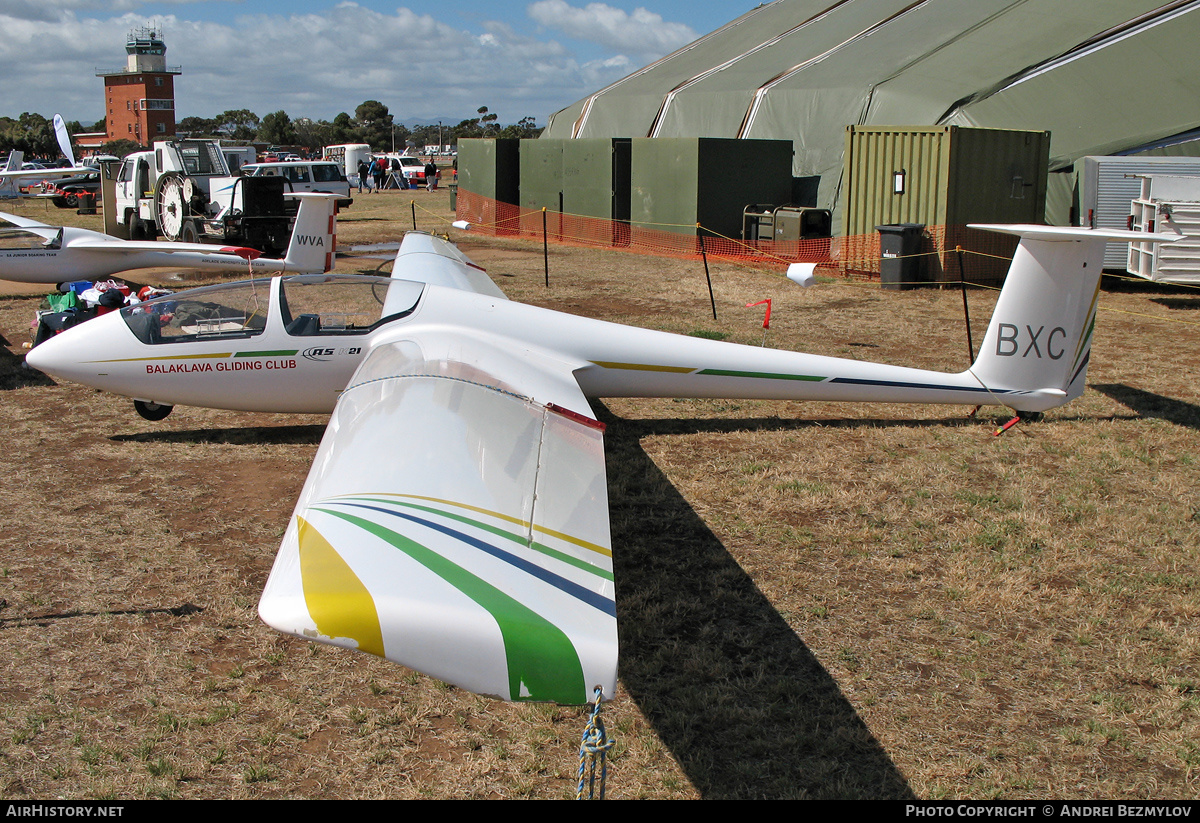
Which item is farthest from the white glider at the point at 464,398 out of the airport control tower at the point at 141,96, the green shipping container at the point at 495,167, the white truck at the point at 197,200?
the airport control tower at the point at 141,96

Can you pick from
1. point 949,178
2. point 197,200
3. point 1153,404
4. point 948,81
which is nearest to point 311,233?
point 197,200

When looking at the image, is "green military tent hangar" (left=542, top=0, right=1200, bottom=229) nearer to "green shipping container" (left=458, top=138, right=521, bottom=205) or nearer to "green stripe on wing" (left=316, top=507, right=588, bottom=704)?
"green shipping container" (left=458, top=138, right=521, bottom=205)

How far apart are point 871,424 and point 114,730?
681 centimetres

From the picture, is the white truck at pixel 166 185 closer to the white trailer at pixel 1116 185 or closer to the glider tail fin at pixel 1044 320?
the glider tail fin at pixel 1044 320

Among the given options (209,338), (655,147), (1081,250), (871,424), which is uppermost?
(655,147)

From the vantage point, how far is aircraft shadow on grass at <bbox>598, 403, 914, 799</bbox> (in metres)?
3.96

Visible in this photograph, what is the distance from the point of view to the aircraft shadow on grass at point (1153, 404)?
882 cm

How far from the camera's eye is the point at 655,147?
2247cm

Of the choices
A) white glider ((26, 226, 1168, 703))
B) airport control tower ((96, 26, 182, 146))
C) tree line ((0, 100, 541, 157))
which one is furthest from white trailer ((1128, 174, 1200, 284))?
airport control tower ((96, 26, 182, 146))

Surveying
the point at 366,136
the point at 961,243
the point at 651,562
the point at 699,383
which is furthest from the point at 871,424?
the point at 366,136

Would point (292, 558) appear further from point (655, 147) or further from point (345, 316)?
point (655, 147)

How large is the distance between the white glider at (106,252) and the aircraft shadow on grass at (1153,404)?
38.1 ft

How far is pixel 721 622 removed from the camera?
522 cm

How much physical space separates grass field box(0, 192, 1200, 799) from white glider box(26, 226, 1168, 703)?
691 millimetres
